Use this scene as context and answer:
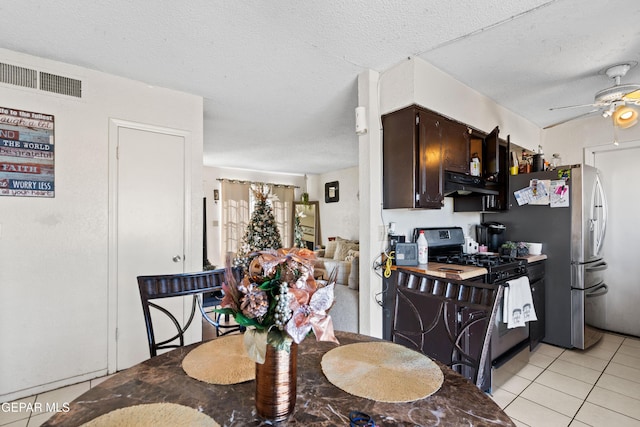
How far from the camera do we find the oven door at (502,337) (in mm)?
2221

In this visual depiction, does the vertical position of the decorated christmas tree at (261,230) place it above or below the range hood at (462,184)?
below

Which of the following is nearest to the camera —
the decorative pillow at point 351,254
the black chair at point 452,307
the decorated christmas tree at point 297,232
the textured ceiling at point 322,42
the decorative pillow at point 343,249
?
the black chair at point 452,307

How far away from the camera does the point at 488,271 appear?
2268 mm

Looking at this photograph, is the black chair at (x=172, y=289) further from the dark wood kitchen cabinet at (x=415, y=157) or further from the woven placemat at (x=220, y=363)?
the dark wood kitchen cabinet at (x=415, y=157)

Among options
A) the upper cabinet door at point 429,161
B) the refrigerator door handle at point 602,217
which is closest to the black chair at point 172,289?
the upper cabinet door at point 429,161

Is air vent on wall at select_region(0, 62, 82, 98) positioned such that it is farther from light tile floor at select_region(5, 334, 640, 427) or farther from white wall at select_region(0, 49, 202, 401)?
light tile floor at select_region(5, 334, 640, 427)

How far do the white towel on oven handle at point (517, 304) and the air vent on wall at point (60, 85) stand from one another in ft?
11.9

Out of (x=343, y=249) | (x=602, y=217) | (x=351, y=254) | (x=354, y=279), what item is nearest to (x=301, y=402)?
(x=354, y=279)

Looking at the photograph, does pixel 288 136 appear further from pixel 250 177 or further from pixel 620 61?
pixel 620 61

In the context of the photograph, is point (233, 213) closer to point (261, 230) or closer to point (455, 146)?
point (261, 230)

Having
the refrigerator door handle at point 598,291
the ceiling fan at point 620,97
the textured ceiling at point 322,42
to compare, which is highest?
the textured ceiling at point 322,42

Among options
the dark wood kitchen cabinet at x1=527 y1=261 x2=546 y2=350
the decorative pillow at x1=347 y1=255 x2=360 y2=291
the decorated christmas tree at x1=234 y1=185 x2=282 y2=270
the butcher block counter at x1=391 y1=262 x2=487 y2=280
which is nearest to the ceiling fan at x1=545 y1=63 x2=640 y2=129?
the dark wood kitchen cabinet at x1=527 y1=261 x2=546 y2=350

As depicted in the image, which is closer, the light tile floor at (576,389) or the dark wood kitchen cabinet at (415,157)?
the light tile floor at (576,389)

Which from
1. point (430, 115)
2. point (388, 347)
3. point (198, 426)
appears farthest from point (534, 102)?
point (198, 426)
